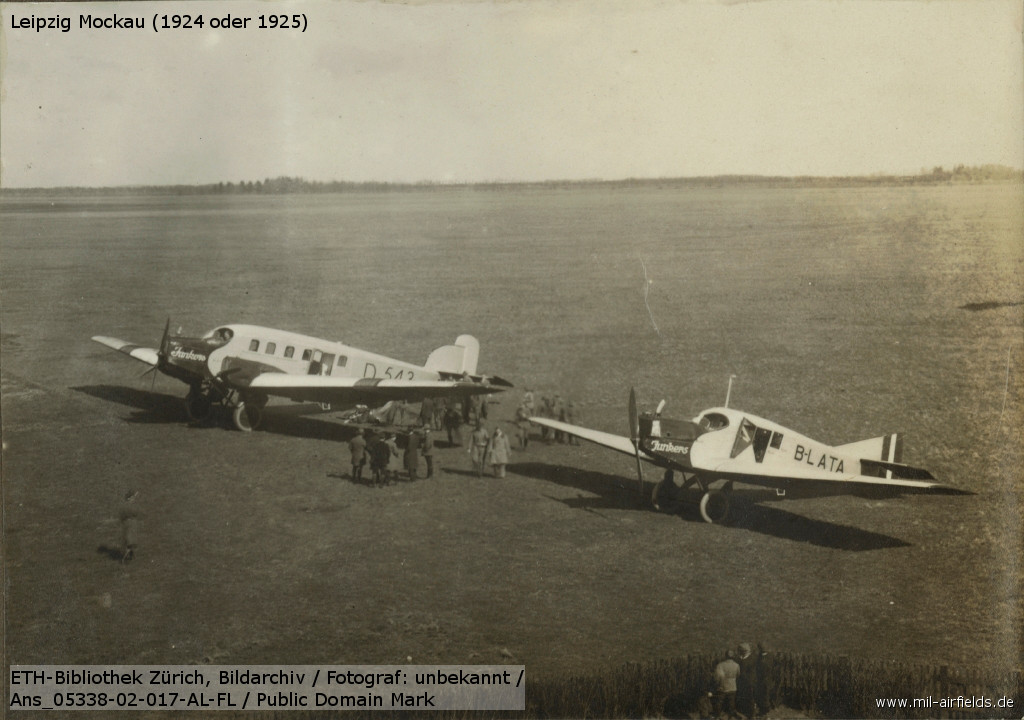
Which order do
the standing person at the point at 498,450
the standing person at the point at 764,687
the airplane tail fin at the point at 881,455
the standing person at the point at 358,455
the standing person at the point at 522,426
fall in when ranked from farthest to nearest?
the standing person at the point at 522,426 → the standing person at the point at 498,450 → the standing person at the point at 358,455 → the airplane tail fin at the point at 881,455 → the standing person at the point at 764,687

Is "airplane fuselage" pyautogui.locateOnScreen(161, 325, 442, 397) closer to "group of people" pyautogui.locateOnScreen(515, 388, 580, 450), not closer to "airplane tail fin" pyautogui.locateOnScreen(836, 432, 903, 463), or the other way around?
"group of people" pyautogui.locateOnScreen(515, 388, 580, 450)

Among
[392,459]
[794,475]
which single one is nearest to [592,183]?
[392,459]

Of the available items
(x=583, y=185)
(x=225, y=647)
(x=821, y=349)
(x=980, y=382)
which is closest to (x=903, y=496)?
(x=980, y=382)

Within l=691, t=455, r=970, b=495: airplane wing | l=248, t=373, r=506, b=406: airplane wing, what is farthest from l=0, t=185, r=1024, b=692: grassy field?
l=248, t=373, r=506, b=406: airplane wing

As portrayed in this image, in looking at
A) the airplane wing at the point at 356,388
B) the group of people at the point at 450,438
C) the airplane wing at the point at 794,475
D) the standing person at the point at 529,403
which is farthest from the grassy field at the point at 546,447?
the standing person at the point at 529,403

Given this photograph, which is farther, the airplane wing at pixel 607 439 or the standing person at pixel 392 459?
the standing person at pixel 392 459

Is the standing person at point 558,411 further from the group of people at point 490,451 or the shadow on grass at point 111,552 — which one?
the shadow on grass at point 111,552
